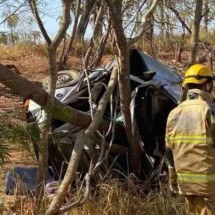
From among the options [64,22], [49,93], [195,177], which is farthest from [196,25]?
[195,177]

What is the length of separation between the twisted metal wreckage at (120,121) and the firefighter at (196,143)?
46.3 inches

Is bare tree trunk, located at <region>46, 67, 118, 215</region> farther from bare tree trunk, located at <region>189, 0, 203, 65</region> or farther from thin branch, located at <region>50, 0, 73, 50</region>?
bare tree trunk, located at <region>189, 0, 203, 65</region>

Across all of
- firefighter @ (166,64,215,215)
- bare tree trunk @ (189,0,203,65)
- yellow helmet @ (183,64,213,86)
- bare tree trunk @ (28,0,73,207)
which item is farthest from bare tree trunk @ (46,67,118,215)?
bare tree trunk @ (189,0,203,65)

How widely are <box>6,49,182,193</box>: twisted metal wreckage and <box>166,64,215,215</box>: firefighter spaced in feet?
3.86

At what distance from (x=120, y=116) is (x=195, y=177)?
186cm

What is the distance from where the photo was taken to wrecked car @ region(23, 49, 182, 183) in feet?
18.5

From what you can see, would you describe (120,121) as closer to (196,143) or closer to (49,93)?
(49,93)

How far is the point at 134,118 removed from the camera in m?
5.72

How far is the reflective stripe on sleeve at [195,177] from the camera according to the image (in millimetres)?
4215

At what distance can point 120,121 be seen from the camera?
5973 millimetres

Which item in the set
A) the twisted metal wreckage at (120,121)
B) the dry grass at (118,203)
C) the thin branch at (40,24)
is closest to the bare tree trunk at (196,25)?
the twisted metal wreckage at (120,121)

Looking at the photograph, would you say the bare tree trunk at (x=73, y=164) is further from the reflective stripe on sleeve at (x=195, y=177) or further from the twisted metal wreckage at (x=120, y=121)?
the reflective stripe on sleeve at (x=195, y=177)

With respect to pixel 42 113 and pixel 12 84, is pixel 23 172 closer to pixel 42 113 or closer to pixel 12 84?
pixel 42 113

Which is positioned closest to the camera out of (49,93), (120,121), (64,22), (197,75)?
(197,75)
